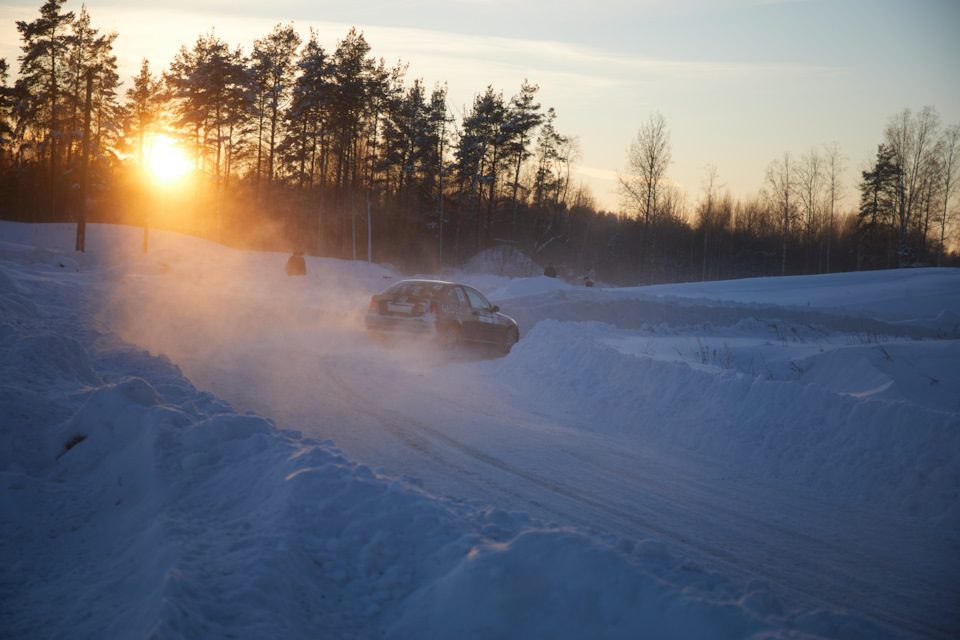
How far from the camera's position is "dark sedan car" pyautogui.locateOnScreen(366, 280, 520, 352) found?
12.4 metres

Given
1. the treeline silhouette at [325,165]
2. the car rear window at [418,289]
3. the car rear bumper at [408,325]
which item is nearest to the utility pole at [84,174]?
the treeline silhouette at [325,165]

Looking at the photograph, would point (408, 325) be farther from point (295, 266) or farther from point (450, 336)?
point (295, 266)

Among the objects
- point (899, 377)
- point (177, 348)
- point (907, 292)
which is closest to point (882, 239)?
point (907, 292)

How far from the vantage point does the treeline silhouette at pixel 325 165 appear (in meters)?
43.0

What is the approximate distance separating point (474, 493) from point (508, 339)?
914 cm

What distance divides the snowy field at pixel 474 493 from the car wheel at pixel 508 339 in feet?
8.86

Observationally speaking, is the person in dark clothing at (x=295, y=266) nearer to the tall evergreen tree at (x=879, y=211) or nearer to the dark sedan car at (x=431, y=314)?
the dark sedan car at (x=431, y=314)

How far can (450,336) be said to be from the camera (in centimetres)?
1270

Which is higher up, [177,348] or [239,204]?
[239,204]

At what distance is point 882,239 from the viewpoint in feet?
178

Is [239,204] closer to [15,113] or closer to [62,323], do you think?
[15,113]

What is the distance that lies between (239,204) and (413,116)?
16.1m

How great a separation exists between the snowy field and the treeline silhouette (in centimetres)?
3213

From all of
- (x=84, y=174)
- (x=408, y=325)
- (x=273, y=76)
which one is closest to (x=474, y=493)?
(x=408, y=325)
